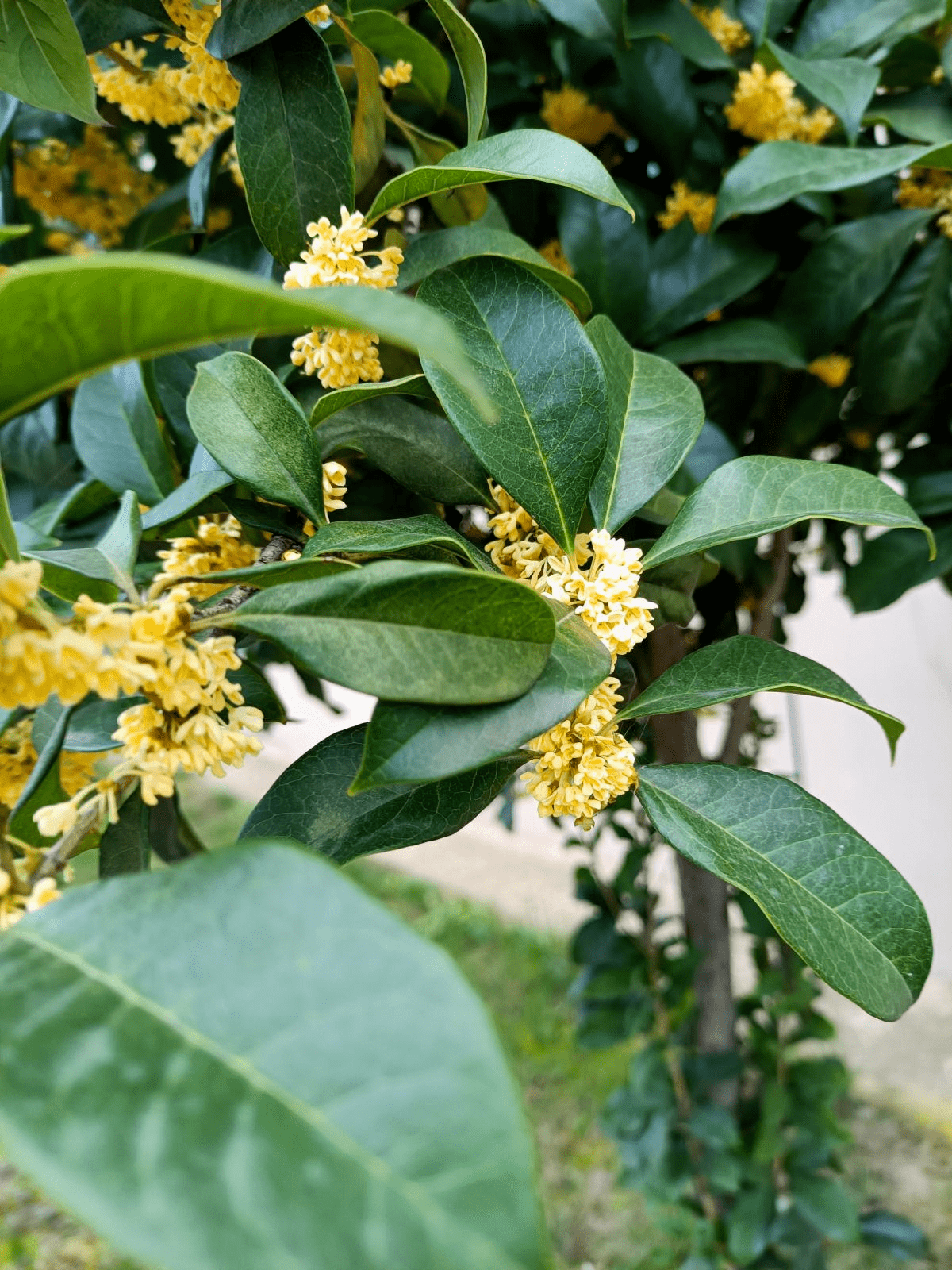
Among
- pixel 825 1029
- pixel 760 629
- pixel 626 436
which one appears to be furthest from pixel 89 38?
pixel 825 1029

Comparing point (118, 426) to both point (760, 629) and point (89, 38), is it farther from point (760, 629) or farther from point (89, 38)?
point (760, 629)

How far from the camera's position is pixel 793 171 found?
434 millimetres

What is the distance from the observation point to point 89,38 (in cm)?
37

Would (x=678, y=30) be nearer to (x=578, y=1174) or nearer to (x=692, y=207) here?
(x=692, y=207)

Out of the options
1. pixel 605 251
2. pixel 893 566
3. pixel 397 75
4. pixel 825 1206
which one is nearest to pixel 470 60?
pixel 397 75

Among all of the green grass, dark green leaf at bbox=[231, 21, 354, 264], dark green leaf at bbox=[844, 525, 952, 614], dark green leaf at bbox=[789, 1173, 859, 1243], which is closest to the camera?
dark green leaf at bbox=[231, 21, 354, 264]

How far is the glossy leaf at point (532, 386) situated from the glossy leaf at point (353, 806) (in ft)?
0.28

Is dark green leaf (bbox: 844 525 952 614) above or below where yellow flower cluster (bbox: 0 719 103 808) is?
below

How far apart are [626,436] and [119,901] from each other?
0.23 metres

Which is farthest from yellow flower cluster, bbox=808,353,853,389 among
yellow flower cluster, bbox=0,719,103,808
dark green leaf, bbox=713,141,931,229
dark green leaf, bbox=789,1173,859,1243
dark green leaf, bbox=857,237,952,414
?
dark green leaf, bbox=789,1173,859,1243

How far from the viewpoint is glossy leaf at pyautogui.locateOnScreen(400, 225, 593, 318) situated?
1.11ft

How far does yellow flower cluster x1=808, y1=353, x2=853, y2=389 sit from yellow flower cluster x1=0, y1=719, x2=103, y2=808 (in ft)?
1.50

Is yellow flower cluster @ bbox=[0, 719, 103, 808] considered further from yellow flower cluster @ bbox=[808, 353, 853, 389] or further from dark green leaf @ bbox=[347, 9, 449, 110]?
yellow flower cluster @ bbox=[808, 353, 853, 389]

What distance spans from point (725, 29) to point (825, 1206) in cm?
90
